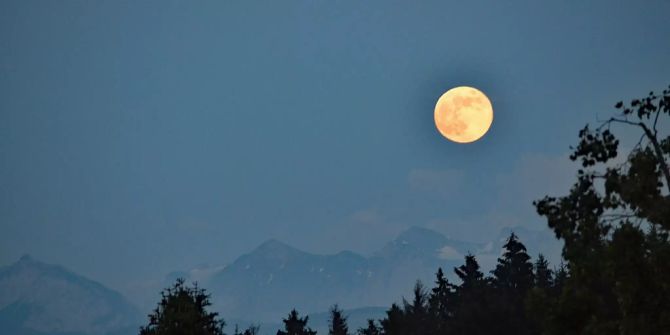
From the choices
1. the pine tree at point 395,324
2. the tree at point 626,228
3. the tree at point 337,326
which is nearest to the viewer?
the tree at point 626,228

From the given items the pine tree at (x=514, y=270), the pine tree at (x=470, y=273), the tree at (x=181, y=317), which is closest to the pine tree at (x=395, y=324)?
the pine tree at (x=470, y=273)

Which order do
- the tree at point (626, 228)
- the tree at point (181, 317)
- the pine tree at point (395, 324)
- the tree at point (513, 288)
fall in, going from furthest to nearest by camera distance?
the pine tree at point (395, 324)
the tree at point (513, 288)
the tree at point (181, 317)
the tree at point (626, 228)

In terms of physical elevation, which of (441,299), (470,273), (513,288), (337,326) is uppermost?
(470,273)

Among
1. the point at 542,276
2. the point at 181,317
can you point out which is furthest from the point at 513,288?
the point at 181,317

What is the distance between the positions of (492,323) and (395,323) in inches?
504

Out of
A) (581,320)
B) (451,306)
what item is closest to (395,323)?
(451,306)

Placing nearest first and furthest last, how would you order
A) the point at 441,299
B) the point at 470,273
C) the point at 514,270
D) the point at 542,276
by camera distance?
the point at 470,273
the point at 514,270
the point at 441,299
the point at 542,276

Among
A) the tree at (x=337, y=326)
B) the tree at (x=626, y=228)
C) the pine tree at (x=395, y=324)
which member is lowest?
the tree at (x=626, y=228)

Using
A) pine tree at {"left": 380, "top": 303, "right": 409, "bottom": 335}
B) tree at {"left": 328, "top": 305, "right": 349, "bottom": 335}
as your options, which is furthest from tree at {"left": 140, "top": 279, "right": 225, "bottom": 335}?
tree at {"left": 328, "top": 305, "right": 349, "bottom": 335}

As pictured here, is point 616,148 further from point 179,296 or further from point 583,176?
point 179,296

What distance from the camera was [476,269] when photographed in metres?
64.1

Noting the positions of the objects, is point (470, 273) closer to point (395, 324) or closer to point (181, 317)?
point (395, 324)

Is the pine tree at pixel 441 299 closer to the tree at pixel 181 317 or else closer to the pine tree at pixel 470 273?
the pine tree at pixel 470 273

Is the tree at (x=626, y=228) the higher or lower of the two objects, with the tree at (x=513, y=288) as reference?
lower
